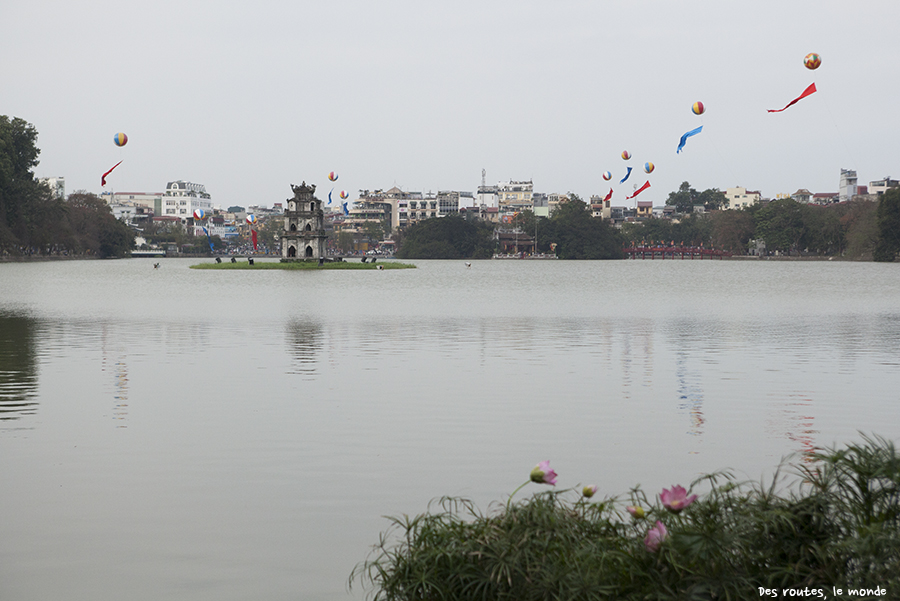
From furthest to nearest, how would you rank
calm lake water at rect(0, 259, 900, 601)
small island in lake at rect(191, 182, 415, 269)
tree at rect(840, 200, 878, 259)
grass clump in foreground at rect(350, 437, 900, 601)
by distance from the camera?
tree at rect(840, 200, 878, 259) < small island in lake at rect(191, 182, 415, 269) < calm lake water at rect(0, 259, 900, 601) < grass clump in foreground at rect(350, 437, 900, 601)

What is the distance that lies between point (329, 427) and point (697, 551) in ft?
24.6

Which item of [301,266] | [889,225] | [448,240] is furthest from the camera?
[448,240]

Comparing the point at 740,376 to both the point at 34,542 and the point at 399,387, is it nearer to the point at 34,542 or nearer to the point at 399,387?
the point at 399,387

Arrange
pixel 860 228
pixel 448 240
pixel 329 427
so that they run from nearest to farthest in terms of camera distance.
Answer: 1. pixel 329 427
2. pixel 860 228
3. pixel 448 240

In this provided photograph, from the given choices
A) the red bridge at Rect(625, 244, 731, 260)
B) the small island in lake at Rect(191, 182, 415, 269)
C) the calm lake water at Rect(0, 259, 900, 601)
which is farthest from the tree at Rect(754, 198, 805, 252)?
the calm lake water at Rect(0, 259, 900, 601)

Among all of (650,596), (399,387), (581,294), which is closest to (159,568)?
(650,596)

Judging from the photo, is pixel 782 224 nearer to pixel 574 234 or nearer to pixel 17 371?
pixel 574 234

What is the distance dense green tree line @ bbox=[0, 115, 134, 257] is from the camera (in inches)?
4028

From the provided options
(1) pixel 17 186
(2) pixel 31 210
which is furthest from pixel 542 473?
(2) pixel 31 210

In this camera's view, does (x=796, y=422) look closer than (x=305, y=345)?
Yes

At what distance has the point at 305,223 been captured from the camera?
105 meters

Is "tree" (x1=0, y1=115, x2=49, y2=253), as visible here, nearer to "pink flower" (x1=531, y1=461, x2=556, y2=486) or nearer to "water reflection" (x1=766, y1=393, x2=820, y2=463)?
"water reflection" (x1=766, y1=393, x2=820, y2=463)

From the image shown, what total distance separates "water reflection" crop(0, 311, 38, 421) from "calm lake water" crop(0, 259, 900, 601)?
8 cm

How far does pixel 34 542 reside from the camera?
23.5ft
